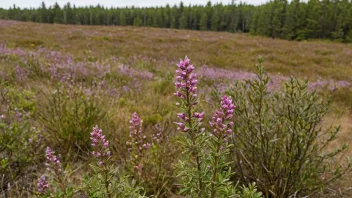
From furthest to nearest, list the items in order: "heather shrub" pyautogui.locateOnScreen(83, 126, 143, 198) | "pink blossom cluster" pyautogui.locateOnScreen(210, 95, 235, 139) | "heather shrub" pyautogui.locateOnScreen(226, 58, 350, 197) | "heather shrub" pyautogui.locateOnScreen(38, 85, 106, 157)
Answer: "heather shrub" pyautogui.locateOnScreen(38, 85, 106, 157) < "heather shrub" pyautogui.locateOnScreen(226, 58, 350, 197) < "heather shrub" pyautogui.locateOnScreen(83, 126, 143, 198) < "pink blossom cluster" pyautogui.locateOnScreen(210, 95, 235, 139)

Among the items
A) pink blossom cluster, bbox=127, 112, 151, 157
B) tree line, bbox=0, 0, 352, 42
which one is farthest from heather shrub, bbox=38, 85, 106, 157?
tree line, bbox=0, 0, 352, 42

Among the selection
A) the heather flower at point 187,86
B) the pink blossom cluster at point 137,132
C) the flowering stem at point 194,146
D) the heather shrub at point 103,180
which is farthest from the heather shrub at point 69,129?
the heather flower at point 187,86

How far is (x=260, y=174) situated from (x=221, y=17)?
261ft

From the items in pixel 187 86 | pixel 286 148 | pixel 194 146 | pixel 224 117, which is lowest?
pixel 286 148

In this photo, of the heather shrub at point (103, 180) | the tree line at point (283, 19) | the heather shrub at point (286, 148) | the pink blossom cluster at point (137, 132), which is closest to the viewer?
the heather shrub at point (103, 180)

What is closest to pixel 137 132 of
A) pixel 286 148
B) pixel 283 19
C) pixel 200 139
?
pixel 200 139

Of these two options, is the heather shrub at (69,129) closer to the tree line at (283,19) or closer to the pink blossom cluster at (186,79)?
the pink blossom cluster at (186,79)

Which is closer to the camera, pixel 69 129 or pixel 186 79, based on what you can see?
pixel 186 79

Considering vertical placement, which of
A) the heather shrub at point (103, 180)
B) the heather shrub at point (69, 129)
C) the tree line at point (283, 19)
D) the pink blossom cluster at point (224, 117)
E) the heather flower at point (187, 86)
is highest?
the tree line at point (283, 19)

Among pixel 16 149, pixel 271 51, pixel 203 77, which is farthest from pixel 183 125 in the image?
pixel 271 51

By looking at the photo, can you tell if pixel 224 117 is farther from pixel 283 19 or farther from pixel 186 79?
pixel 283 19

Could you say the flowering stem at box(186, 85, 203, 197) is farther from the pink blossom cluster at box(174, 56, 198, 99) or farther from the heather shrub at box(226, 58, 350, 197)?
the heather shrub at box(226, 58, 350, 197)

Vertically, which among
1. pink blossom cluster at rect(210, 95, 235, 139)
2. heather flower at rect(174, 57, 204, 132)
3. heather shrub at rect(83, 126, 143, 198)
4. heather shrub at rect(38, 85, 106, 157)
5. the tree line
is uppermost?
the tree line

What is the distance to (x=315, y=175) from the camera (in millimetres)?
2732
